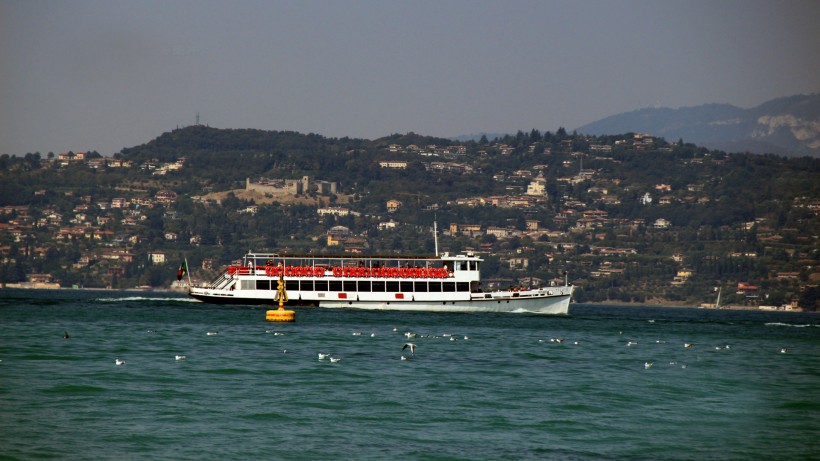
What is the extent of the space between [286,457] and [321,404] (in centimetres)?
848

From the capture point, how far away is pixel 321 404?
40.9m

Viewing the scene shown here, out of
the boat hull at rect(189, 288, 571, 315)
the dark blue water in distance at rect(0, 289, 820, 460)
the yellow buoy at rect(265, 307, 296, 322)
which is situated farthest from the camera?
the boat hull at rect(189, 288, 571, 315)

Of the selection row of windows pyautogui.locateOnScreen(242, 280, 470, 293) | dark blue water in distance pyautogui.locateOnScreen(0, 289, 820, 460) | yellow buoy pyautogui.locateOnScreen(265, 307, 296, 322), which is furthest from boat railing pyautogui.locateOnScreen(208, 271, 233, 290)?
dark blue water in distance pyautogui.locateOnScreen(0, 289, 820, 460)

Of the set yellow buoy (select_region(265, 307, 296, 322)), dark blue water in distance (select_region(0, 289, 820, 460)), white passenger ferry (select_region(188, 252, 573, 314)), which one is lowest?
dark blue water in distance (select_region(0, 289, 820, 460))

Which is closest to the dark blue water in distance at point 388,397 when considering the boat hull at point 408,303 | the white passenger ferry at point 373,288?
the white passenger ferry at point 373,288

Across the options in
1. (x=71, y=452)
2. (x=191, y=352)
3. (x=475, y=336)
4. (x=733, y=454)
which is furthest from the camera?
(x=475, y=336)

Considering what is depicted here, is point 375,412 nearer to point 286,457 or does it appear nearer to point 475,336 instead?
point 286,457

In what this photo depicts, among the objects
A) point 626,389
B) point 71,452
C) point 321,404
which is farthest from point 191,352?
point 71,452

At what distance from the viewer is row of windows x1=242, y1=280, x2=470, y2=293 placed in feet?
345

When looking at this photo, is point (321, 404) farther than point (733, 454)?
Yes

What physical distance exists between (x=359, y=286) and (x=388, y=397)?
207ft

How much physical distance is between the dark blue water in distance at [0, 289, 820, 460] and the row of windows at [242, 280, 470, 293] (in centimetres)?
3169

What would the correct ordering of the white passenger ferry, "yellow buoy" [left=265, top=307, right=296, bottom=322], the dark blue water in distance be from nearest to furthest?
→ the dark blue water in distance < "yellow buoy" [left=265, top=307, right=296, bottom=322] < the white passenger ferry

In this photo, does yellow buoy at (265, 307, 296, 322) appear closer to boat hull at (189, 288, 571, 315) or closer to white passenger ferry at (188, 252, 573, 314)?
white passenger ferry at (188, 252, 573, 314)
